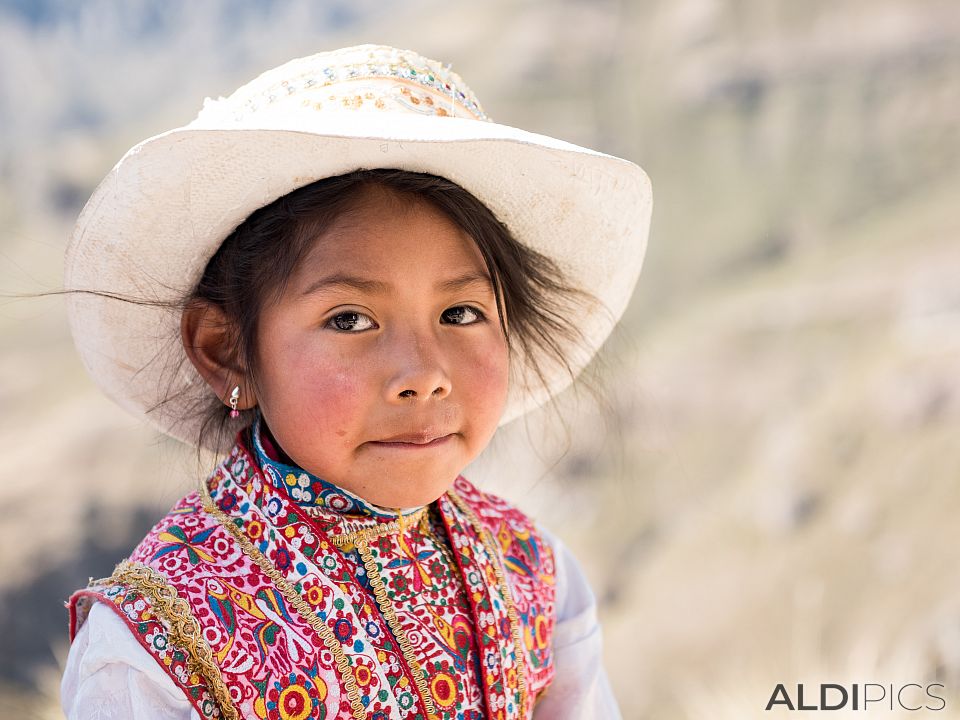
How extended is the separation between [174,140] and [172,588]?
505 millimetres

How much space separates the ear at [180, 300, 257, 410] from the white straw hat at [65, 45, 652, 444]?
0.04 metres

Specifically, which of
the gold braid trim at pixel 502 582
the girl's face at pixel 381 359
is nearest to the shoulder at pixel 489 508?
the gold braid trim at pixel 502 582

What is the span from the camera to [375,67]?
144cm

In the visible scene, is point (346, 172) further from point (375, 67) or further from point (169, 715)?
point (169, 715)

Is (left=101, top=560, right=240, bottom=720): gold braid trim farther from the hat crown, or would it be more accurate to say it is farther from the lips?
the hat crown

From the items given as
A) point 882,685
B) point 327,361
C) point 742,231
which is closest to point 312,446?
point 327,361

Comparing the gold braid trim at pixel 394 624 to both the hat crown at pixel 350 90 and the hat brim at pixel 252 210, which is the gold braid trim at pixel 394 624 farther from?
the hat crown at pixel 350 90

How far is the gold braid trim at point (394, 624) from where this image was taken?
1400 mm

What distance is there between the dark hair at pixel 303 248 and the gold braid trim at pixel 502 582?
26cm

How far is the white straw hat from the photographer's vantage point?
1313mm

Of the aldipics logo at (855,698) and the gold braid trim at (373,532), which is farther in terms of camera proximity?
the aldipics logo at (855,698)

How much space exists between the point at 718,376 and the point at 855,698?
14.6 metres

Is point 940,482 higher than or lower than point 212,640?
higher

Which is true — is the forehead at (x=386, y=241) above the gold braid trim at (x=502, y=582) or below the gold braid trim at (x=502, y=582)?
above
